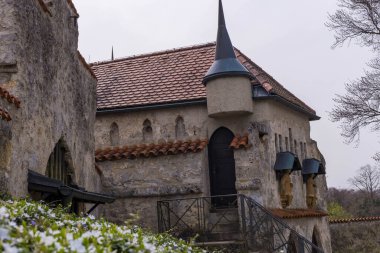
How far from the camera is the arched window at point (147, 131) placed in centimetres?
1552

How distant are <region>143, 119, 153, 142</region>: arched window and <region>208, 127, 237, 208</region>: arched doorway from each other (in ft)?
6.72

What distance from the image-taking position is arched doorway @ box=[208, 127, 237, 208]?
47.5ft

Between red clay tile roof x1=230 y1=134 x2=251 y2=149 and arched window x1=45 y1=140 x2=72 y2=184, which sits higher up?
red clay tile roof x1=230 y1=134 x2=251 y2=149

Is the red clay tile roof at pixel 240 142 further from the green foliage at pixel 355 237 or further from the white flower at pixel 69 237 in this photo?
the green foliage at pixel 355 237

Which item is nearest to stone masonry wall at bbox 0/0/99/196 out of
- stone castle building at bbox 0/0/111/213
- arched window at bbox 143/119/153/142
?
stone castle building at bbox 0/0/111/213

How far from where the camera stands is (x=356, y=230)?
22797mm

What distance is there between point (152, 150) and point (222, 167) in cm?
226

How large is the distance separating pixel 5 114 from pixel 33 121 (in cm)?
157

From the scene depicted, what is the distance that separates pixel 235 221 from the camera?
543 inches

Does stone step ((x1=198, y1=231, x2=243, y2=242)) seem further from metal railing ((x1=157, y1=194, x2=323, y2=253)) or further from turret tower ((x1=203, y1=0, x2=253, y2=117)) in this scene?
turret tower ((x1=203, y1=0, x2=253, y2=117))

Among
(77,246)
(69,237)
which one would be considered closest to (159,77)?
(69,237)

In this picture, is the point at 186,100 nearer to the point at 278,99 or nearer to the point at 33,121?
the point at 278,99

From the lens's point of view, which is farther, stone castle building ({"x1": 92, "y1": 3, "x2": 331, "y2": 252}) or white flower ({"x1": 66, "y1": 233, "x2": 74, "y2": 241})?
stone castle building ({"x1": 92, "y1": 3, "x2": 331, "y2": 252})

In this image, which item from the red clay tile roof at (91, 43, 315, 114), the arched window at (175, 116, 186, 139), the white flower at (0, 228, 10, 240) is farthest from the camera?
the red clay tile roof at (91, 43, 315, 114)
